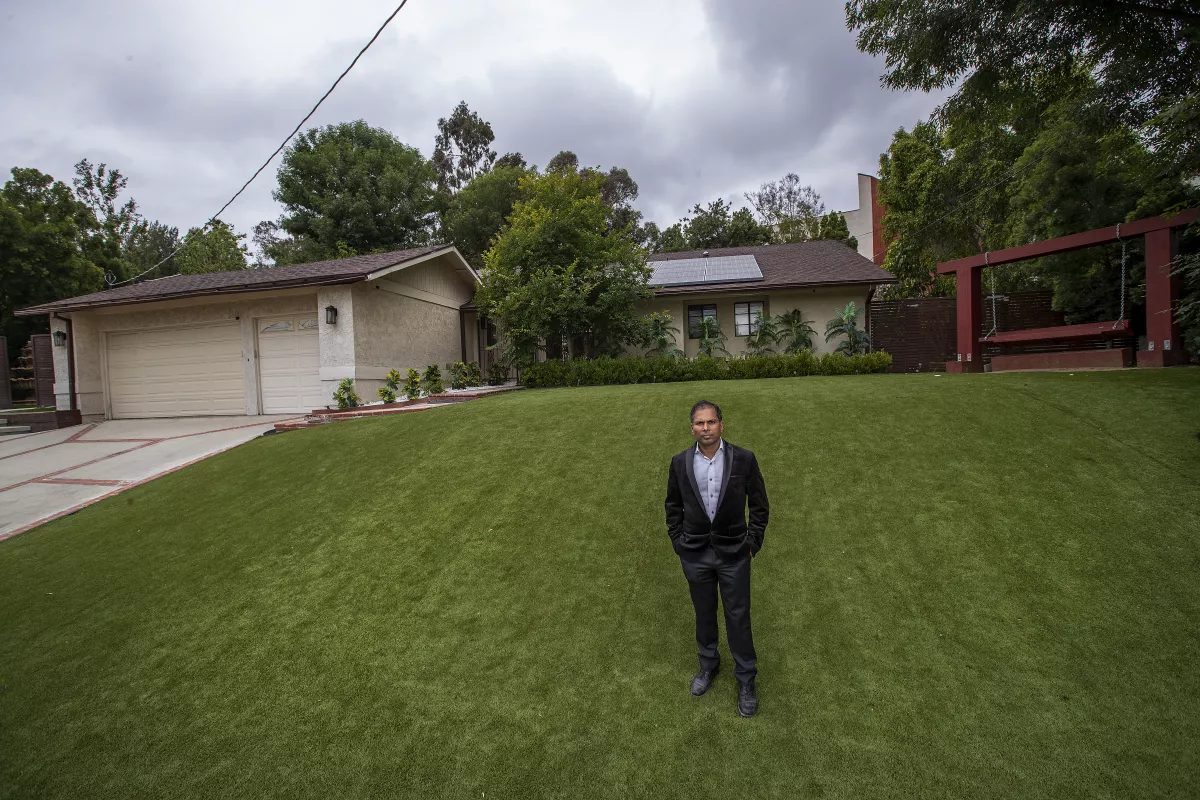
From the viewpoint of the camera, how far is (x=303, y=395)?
550 inches

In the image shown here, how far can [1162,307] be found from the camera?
31.7 feet

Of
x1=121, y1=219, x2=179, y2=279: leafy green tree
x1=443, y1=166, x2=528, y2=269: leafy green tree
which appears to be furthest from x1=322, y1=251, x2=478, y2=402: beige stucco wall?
x1=121, y1=219, x2=179, y2=279: leafy green tree

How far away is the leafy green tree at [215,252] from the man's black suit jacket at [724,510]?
1325 inches

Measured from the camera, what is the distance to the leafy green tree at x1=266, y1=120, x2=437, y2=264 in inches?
1083

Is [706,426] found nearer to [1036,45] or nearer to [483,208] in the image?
[1036,45]

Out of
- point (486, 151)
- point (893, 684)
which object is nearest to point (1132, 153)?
point (893, 684)

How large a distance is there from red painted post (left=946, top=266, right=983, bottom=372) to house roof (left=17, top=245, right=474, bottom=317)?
1231 centimetres

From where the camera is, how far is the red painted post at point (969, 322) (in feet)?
39.2

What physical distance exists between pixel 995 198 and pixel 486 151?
29.0m

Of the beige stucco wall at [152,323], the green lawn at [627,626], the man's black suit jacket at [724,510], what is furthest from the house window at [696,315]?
the man's black suit jacket at [724,510]

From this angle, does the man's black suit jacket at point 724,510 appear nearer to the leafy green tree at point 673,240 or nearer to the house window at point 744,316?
the house window at point 744,316

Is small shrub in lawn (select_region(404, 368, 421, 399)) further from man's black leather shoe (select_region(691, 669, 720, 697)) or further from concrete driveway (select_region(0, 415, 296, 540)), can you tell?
man's black leather shoe (select_region(691, 669, 720, 697))

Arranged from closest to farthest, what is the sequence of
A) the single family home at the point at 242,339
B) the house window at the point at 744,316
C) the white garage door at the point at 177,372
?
the single family home at the point at 242,339 → the white garage door at the point at 177,372 → the house window at the point at 744,316

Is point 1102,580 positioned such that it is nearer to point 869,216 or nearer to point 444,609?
point 444,609
